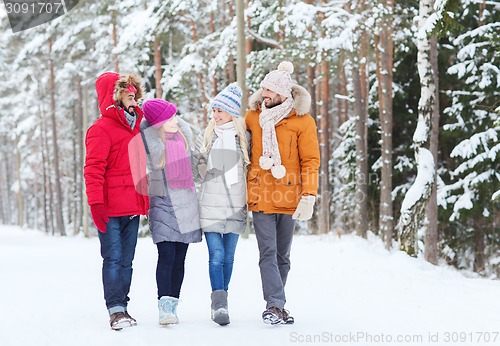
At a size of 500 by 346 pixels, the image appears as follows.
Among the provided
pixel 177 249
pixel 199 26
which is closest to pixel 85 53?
pixel 199 26

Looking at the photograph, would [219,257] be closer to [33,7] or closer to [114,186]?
[114,186]

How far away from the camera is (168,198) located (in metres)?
5.70

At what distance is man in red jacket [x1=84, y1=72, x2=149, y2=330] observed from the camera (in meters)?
5.45

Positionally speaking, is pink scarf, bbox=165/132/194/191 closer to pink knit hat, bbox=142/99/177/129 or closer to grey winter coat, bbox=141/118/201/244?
grey winter coat, bbox=141/118/201/244

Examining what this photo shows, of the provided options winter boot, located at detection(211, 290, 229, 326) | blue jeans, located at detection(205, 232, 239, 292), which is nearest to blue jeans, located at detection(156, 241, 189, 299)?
blue jeans, located at detection(205, 232, 239, 292)

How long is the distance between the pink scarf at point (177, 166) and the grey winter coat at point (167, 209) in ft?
0.15

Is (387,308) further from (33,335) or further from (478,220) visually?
(478,220)

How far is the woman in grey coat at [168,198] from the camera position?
18.6 feet

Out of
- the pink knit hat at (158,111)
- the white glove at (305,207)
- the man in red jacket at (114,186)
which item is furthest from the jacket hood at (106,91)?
the white glove at (305,207)

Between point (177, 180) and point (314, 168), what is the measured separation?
1183mm

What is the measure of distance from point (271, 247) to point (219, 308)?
2.24 ft

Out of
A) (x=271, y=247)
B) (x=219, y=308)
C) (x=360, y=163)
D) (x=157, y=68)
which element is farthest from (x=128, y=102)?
(x=157, y=68)

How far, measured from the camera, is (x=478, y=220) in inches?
640

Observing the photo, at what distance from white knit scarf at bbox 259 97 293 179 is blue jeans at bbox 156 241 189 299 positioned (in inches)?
41.7
